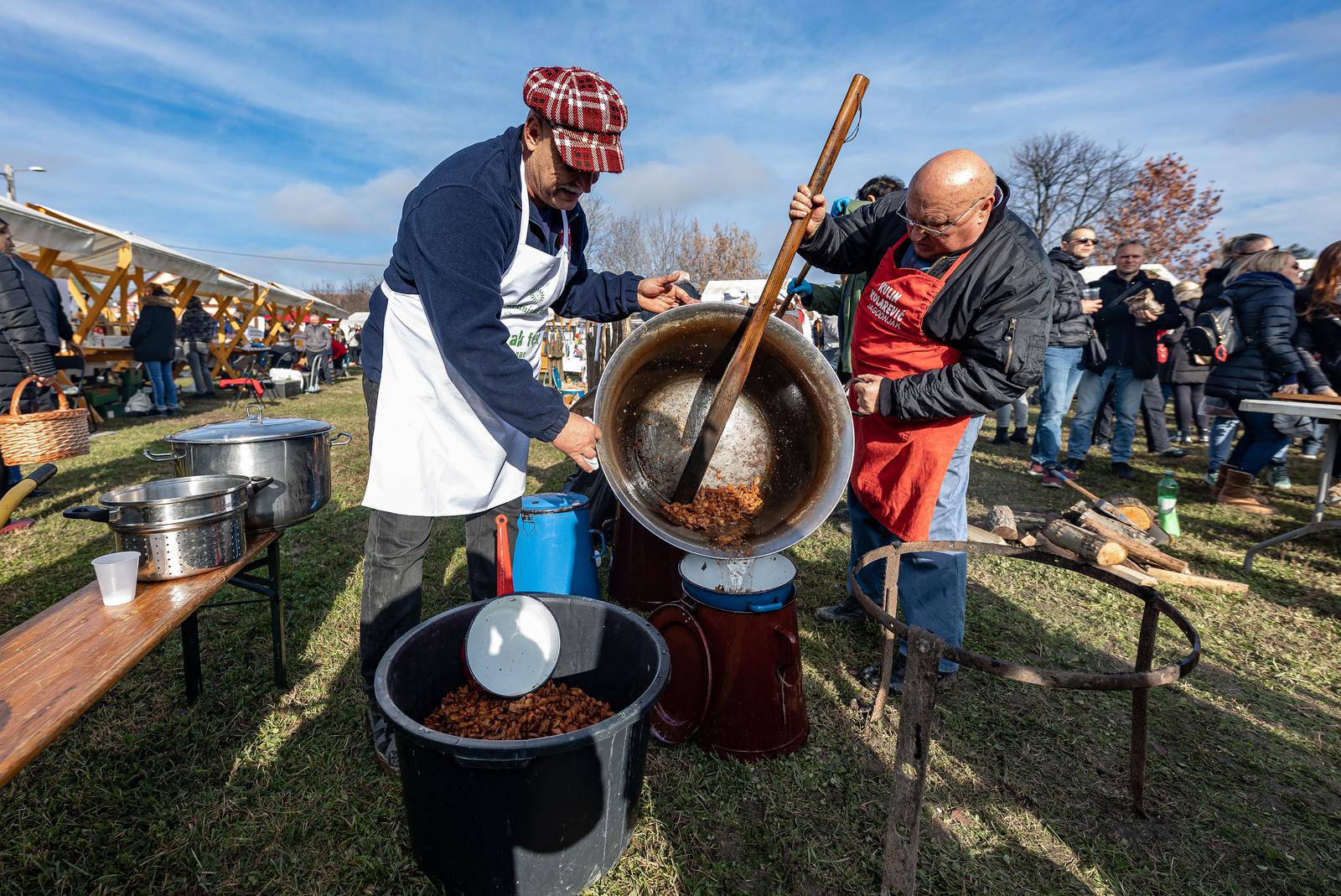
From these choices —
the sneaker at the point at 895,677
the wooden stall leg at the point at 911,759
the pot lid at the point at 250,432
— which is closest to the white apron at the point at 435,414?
the pot lid at the point at 250,432

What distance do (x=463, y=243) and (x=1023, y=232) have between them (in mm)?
2012

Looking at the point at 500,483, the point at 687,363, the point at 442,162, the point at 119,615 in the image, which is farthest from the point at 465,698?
the point at 442,162

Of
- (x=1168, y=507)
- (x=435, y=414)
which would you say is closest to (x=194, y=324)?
(x=435, y=414)

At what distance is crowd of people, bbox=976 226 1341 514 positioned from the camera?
17.1 feet

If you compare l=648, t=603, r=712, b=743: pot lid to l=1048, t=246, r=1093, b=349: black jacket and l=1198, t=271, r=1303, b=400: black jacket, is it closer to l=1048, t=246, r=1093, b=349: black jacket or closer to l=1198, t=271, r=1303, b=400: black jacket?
l=1048, t=246, r=1093, b=349: black jacket

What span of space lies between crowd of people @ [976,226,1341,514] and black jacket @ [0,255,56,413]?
8448mm

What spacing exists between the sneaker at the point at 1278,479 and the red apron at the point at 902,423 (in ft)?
20.3

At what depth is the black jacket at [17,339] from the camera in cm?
485

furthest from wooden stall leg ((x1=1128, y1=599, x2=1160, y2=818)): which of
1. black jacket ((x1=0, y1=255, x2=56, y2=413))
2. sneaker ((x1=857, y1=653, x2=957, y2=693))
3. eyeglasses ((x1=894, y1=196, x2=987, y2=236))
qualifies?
black jacket ((x1=0, y1=255, x2=56, y2=413))

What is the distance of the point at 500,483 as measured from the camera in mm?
2541

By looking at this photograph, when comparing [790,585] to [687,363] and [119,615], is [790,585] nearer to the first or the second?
[687,363]

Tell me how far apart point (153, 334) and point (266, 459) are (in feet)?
31.8

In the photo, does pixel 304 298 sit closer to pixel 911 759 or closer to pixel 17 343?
pixel 17 343

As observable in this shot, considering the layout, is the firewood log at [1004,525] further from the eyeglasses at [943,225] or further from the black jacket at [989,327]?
the eyeglasses at [943,225]
